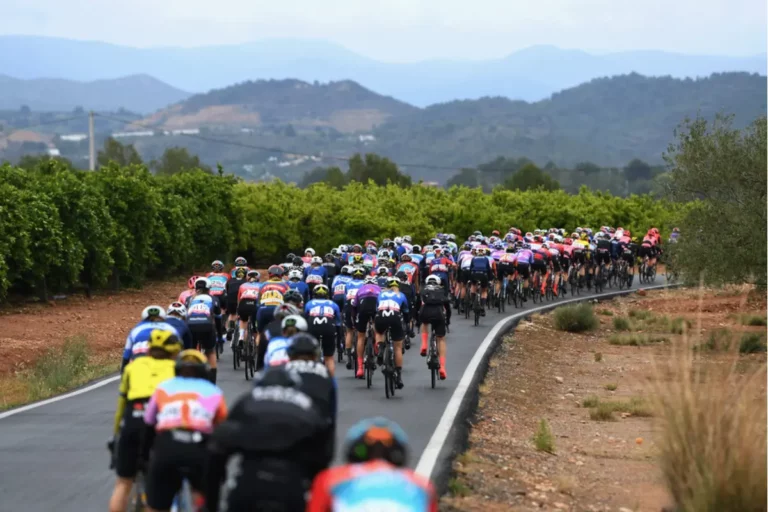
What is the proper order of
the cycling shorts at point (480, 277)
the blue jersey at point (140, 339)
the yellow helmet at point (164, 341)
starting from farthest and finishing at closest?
the cycling shorts at point (480, 277)
the blue jersey at point (140, 339)
the yellow helmet at point (164, 341)

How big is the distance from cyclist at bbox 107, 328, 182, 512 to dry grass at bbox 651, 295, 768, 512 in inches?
168

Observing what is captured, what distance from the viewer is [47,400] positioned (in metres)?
18.8

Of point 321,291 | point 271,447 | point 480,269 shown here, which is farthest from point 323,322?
point 480,269

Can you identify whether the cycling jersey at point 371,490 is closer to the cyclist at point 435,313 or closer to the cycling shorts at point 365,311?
the cyclist at point 435,313

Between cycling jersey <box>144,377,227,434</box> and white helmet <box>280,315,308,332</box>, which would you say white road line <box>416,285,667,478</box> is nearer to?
white helmet <box>280,315,308,332</box>

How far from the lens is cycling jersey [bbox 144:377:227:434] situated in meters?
8.20

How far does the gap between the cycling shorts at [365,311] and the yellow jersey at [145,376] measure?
10.0 meters

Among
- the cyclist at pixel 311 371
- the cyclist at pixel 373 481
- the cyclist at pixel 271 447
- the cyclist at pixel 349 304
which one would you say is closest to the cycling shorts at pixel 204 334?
the cyclist at pixel 349 304

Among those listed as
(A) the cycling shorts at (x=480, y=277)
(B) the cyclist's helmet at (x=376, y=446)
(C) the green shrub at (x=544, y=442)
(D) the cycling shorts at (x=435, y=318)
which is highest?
(B) the cyclist's helmet at (x=376, y=446)

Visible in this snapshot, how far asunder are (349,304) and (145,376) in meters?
12.2

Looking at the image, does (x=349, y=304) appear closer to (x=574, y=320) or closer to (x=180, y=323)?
(x=180, y=323)

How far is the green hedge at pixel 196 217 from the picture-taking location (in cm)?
3322

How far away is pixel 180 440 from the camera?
26.8 feet

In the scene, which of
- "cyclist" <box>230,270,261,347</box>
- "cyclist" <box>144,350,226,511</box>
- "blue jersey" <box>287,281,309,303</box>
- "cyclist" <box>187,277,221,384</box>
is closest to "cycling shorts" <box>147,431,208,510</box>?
"cyclist" <box>144,350,226,511</box>
